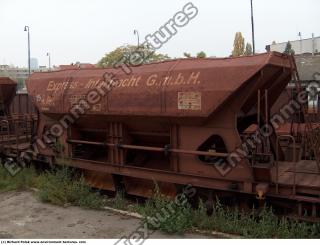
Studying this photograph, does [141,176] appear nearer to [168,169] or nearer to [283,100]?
[168,169]

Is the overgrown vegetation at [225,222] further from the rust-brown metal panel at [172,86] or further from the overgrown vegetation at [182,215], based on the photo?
the rust-brown metal panel at [172,86]

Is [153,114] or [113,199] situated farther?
[113,199]

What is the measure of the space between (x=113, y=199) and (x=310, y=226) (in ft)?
13.1

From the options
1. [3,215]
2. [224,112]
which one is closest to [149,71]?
[224,112]

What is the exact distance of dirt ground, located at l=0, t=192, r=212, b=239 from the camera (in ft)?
21.8

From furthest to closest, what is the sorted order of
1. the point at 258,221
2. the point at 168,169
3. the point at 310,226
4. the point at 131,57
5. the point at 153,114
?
the point at 131,57
the point at 168,169
the point at 153,114
the point at 258,221
the point at 310,226

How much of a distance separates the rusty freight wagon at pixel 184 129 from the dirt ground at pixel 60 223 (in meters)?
1.09

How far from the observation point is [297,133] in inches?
350

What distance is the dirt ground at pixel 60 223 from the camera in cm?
666

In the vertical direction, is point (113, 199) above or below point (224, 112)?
below

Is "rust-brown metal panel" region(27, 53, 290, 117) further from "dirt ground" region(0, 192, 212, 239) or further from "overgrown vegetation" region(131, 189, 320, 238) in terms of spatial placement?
"dirt ground" region(0, 192, 212, 239)

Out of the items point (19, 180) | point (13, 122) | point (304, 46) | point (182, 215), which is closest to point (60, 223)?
point (182, 215)

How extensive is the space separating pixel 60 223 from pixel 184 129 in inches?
106

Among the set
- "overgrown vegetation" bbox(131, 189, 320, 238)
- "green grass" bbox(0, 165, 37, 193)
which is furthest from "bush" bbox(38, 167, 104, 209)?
"overgrown vegetation" bbox(131, 189, 320, 238)
